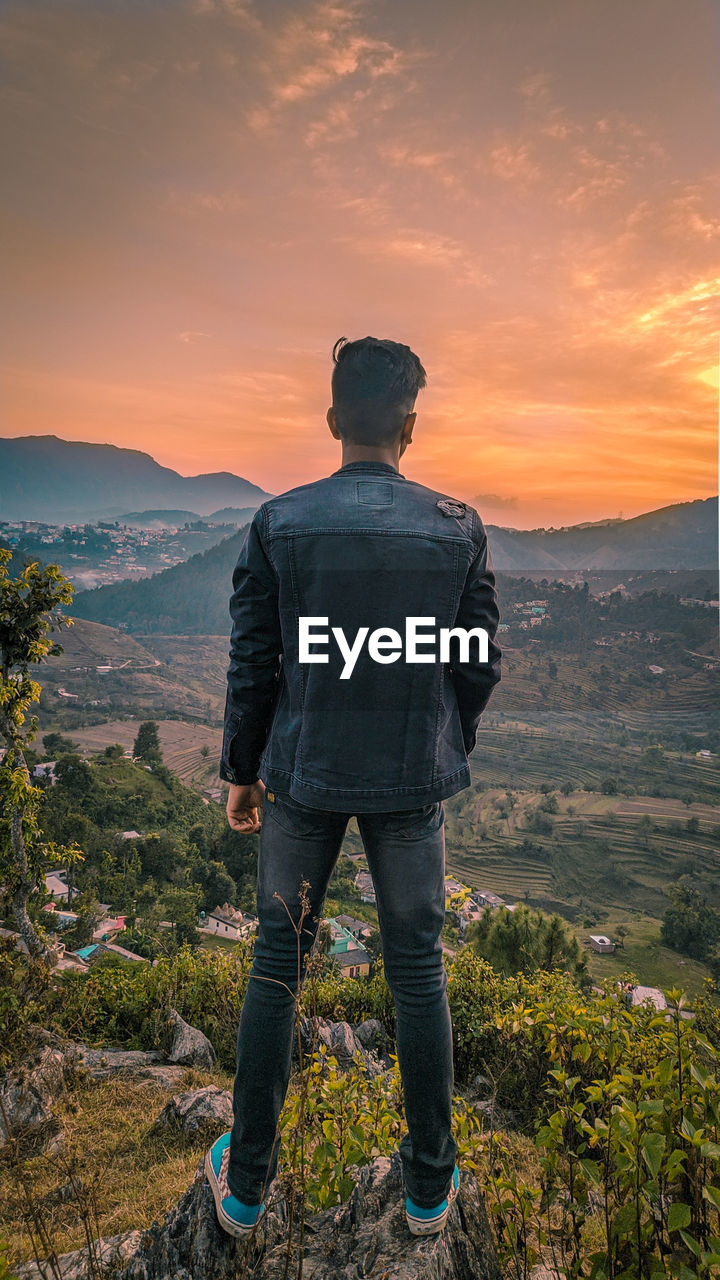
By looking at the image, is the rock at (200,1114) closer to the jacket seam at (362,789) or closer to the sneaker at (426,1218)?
the sneaker at (426,1218)

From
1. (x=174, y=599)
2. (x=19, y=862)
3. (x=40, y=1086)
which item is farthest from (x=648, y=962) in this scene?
(x=174, y=599)

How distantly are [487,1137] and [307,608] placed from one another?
1414 mm

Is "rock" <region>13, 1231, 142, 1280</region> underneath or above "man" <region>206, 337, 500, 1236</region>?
underneath

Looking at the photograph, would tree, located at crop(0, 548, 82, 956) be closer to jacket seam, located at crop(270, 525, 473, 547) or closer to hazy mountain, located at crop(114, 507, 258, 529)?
jacket seam, located at crop(270, 525, 473, 547)

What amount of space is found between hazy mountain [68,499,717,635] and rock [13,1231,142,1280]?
273 feet

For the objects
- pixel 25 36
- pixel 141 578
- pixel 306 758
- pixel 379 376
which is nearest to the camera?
pixel 306 758

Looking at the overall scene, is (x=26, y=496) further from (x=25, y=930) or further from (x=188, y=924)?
(x=25, y=930)

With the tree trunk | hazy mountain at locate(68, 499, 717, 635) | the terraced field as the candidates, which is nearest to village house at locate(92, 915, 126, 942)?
the tree trunk

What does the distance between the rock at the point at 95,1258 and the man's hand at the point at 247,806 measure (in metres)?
0.87

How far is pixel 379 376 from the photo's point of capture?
4.38 ft

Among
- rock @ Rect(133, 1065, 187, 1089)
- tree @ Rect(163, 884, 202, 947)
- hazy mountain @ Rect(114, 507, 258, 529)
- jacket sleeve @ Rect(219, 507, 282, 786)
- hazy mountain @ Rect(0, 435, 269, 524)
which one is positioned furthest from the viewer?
hazy mountain @ Rect(0, 435, 269, 524)

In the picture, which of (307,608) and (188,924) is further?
(188,924)

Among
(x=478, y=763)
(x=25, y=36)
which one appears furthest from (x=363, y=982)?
(x=478, y=763)

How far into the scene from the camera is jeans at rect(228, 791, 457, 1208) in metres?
1.22
